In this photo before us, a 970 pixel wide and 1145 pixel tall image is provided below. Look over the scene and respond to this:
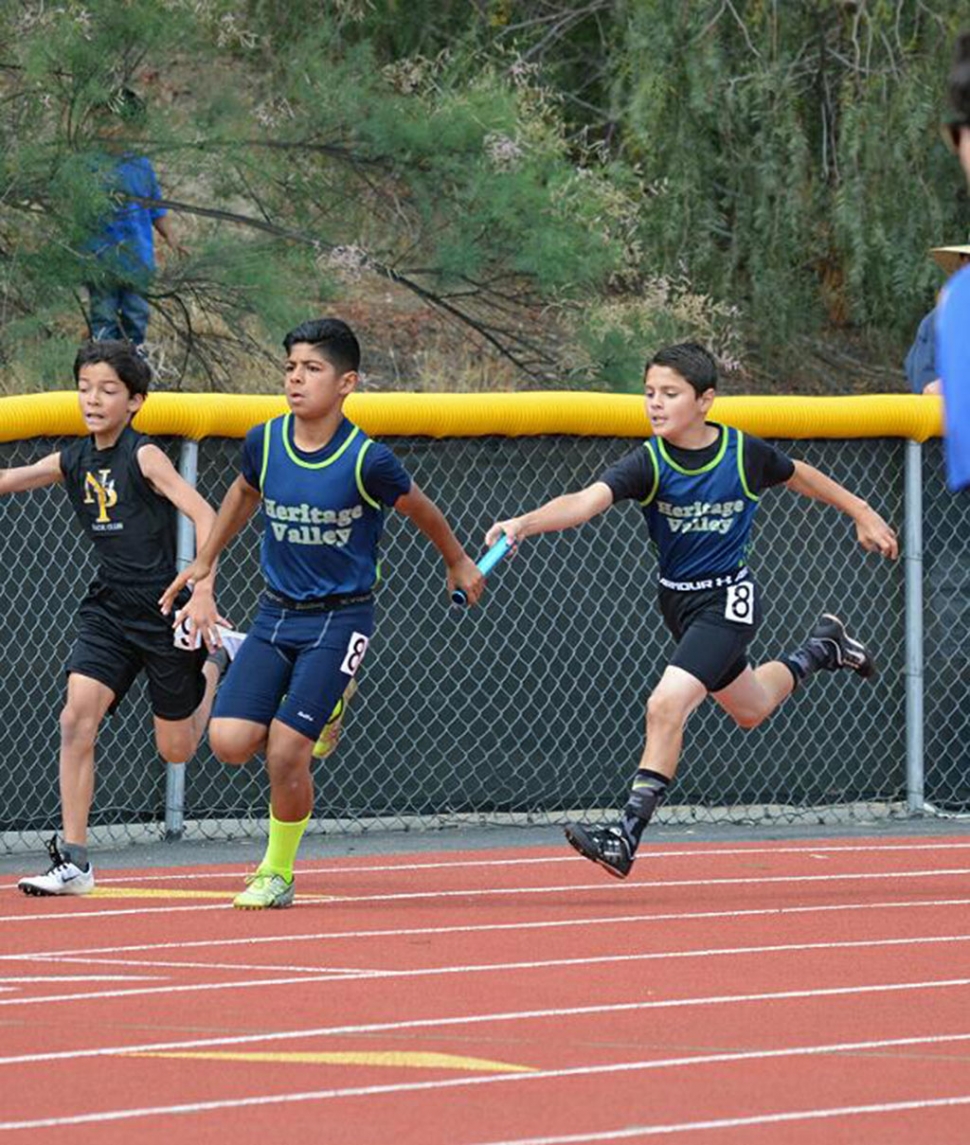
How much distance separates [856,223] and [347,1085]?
1334 centimetres

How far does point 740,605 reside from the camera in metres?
9.54

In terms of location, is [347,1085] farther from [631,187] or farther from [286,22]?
[286,22]

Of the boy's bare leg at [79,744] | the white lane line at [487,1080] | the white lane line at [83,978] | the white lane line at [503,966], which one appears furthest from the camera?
the boy's bare leg at [79,744]

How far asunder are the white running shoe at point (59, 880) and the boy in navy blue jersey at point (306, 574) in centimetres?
63

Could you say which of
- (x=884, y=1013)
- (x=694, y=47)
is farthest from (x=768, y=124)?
(x=884, y=1013)

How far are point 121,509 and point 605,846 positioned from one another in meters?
2.22

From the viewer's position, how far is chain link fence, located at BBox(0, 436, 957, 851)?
35.7 feet

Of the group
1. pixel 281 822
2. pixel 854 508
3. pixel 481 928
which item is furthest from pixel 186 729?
pixel 854 508

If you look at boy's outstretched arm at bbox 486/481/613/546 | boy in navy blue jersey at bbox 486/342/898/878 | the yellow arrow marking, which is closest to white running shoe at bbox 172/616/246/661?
boy's outstretched arm at bbox 486/481/613/546

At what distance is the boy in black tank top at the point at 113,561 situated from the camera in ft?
30.8

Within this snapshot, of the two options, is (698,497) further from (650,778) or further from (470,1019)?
(470,1019)

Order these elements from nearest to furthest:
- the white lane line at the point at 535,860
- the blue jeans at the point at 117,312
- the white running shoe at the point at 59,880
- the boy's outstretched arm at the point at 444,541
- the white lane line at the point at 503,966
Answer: the white lane line at the point at 503,966 < the boy's outstretched arm at the point at 444,541 < the white running shoe at the point at 59,880 < the white lane line at the point at 535,860 < the blue jeans at the point at 117,312

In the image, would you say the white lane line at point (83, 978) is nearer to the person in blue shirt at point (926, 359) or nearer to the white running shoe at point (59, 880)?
the white running shoe at point (59, 880)

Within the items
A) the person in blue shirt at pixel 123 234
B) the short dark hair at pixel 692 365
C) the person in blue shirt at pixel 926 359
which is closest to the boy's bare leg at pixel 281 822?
the short dark hair at pixel 692 365
